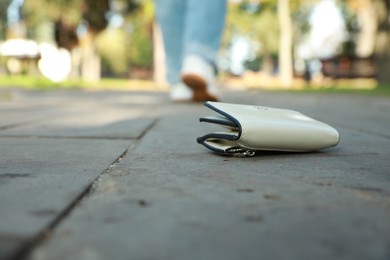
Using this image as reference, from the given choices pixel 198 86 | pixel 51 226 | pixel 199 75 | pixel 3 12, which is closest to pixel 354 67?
pixel 198 86

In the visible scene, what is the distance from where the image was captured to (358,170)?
4.23 ft

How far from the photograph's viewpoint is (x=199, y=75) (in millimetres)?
3494

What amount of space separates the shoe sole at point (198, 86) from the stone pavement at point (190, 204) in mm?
1904

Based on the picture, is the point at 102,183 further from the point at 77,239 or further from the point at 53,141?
the point at 53,141

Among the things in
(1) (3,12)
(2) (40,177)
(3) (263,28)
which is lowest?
(2) (40,177)

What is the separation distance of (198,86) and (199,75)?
9.9 inches

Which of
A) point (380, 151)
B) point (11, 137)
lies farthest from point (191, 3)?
point (380, 151)

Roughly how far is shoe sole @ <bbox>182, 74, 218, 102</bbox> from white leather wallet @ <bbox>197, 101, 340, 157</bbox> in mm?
1874

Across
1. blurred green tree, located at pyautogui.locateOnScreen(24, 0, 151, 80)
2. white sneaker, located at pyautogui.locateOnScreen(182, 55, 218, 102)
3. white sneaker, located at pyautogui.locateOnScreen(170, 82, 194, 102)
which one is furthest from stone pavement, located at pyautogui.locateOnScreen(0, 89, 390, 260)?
blurred green tree, located at pyautogui.locateOnScreen(24, 0, 151, 80)

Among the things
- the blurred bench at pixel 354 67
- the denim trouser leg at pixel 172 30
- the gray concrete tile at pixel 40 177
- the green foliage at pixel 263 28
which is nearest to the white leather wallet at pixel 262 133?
the gray concrete tile at pixel 40 177

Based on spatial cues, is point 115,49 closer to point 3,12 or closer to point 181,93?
point 3,12

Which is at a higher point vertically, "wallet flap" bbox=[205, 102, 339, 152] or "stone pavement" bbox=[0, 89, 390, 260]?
"wallet flap" bbox=[205, 102, 339, 152]

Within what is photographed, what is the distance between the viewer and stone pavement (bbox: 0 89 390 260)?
0.67m

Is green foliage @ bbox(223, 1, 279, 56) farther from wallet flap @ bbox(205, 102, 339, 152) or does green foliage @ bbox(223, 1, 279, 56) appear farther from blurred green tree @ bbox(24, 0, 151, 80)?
wallet flap @ bbox(205, 102, 339, 152)
